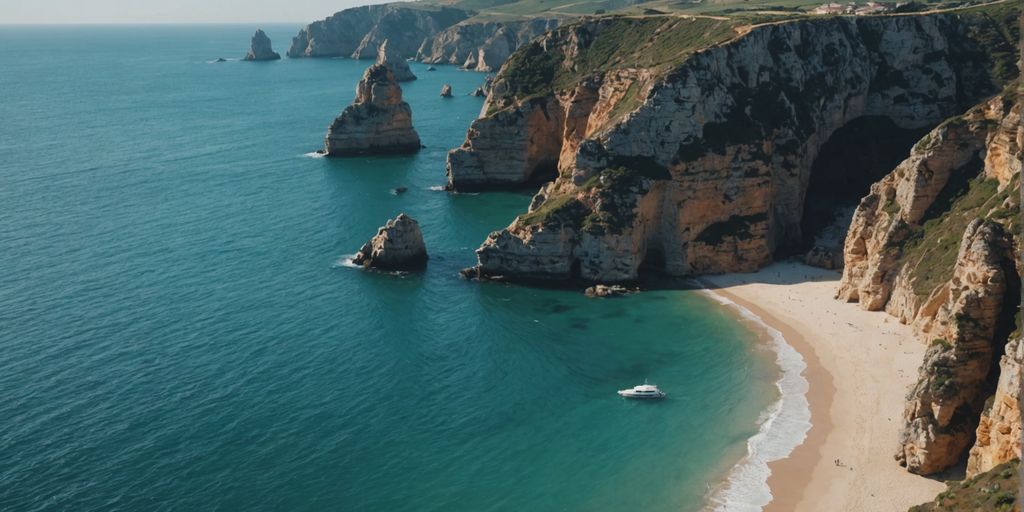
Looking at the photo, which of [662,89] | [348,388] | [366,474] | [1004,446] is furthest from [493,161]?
[1004,446]

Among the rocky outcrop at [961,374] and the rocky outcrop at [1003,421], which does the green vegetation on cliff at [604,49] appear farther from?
the rocky outcrop at [1003,421]

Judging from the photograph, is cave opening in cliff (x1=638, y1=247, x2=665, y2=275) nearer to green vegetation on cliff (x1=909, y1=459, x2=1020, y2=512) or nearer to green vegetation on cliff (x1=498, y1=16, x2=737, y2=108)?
green vegetation on cliff (x1=498, y1=16, x2=737, y2=108)

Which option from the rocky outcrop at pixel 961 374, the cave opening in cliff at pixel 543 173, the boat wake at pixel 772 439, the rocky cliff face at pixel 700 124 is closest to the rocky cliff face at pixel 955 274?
the rocky outcrop at pixel 961 374

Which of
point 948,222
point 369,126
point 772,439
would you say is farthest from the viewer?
point 369,126

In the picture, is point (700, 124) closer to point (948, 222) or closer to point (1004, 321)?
point (948, 222)

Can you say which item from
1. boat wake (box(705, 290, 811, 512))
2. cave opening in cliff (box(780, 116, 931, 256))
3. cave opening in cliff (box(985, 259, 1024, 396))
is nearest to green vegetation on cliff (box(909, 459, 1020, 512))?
cave opening in cliff (box(985, 259, 1024, 396))

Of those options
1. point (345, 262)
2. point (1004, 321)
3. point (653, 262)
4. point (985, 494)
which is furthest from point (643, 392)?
point (345, 262)

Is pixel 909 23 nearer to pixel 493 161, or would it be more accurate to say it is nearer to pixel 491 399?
pixel 493 161

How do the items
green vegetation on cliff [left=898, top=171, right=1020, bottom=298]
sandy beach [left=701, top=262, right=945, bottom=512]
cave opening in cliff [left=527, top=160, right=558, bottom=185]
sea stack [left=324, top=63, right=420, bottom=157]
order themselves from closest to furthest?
1. sandy beach [left=701, top=262, right=945, bottom=512]
2. green vegetation on cliff [left=898, top=171, right=1020, bottom=298]
3. cave opening in cliff [left=527, top=160, right=558, bottom=185]
4. sea stack [left=324, top=63, right=420, bottom=157]
